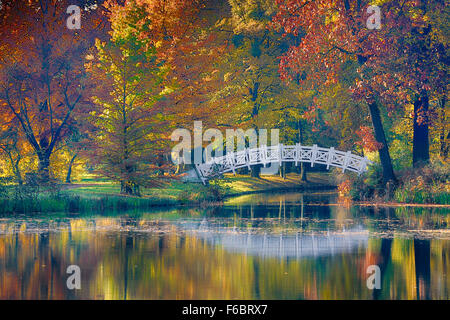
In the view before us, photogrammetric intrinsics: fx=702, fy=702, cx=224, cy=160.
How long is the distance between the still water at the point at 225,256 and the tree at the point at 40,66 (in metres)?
9.76

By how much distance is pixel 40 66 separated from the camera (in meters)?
30.9

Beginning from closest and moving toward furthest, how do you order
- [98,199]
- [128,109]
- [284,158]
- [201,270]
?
[201,270] → [98,199] → [128,109] → [284,158]

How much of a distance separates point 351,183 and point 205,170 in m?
6.78

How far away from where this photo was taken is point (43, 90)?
31.3 m

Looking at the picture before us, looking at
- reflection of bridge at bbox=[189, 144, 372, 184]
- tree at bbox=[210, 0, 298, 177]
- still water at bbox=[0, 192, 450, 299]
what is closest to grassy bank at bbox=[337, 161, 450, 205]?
reflection of bridge at bbox=[189, 144, 372, 184]

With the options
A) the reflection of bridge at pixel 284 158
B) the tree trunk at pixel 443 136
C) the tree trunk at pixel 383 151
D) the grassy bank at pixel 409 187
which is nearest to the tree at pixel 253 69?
the reflection of bridge at pixel 284 158

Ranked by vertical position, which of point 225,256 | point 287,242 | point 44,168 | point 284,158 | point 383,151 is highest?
point 284,158

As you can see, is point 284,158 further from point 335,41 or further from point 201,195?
point 335,41

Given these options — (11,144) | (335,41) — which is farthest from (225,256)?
(11,144)

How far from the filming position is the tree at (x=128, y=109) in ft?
91.0

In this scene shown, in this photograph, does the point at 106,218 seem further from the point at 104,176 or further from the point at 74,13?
the point at 74,13

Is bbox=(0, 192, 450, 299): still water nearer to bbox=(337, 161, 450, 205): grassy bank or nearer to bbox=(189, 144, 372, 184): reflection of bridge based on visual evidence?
bbox=(337, 161, 450, 205): grassy bank

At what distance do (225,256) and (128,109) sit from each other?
54.6 feet
